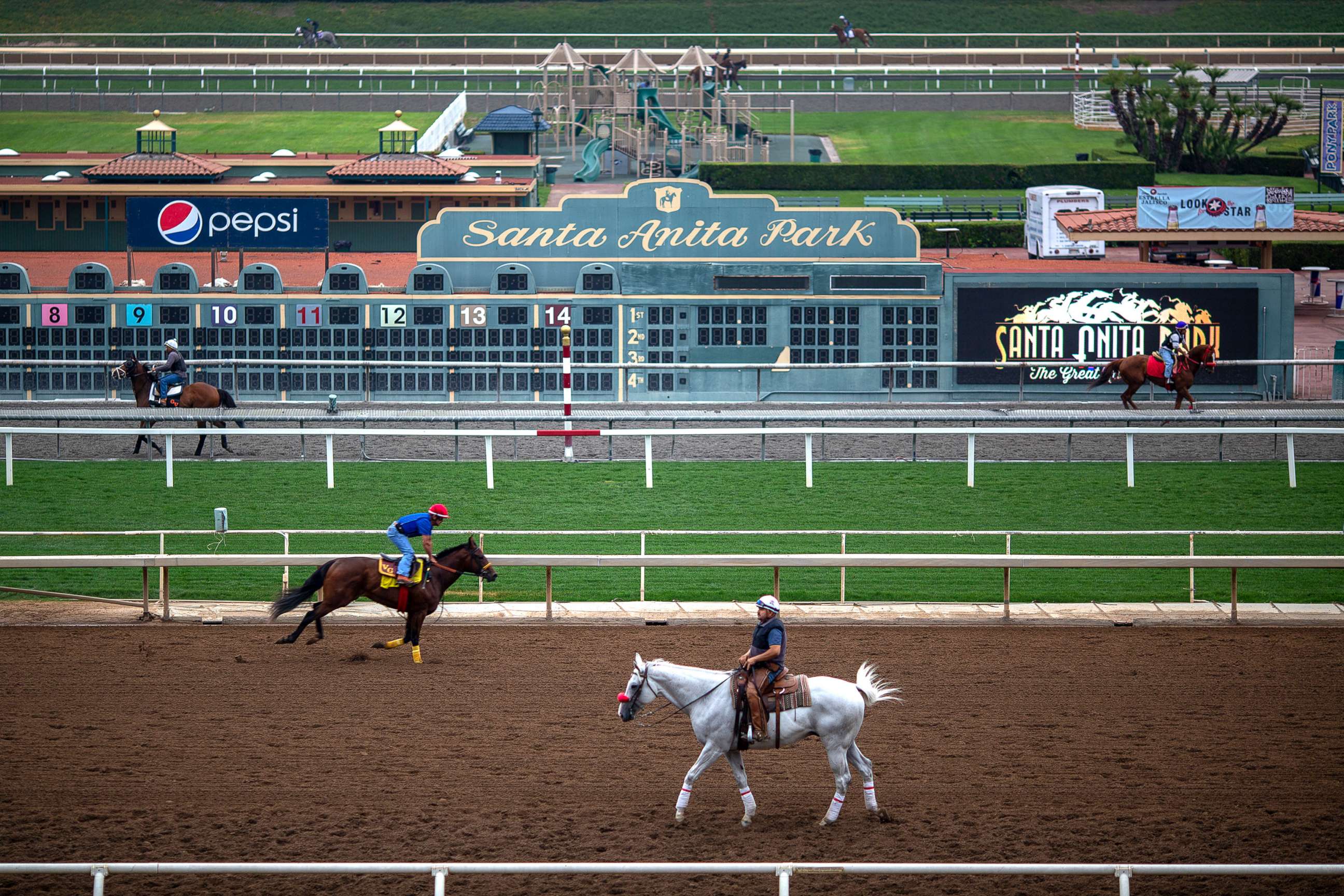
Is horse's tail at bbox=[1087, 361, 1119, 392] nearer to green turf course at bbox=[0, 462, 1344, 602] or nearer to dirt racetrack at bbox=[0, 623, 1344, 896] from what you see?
green turf course at bbox=[0, 462, 1344, 602]

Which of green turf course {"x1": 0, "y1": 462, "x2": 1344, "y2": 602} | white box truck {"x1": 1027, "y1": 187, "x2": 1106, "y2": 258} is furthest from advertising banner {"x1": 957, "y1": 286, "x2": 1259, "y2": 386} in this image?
white box truck {"x1": 1027, "y1": 187, "x2": 1106, "y2": 258}

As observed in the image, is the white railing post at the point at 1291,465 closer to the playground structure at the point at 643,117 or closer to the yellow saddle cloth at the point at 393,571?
the yellow saddle cloth at the point at 393,571

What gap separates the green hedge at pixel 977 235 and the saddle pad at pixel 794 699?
2912cm

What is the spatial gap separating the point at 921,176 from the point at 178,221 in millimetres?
25439

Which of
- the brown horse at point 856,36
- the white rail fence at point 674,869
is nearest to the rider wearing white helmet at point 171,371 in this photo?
the white rail fence at point 674,869

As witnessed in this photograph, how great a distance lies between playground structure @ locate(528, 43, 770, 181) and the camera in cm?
4459

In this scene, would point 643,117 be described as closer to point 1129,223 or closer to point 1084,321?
point 1129,223

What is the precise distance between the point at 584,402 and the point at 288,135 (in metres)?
28.8

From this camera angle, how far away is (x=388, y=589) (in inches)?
430

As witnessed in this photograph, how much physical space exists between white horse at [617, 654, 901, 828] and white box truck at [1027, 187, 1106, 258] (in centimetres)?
2688

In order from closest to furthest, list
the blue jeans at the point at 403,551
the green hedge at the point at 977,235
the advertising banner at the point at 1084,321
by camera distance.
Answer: the blue jeans at the point at 403,551
the advertising banner at the point at 1084,321
the green hedge at the point at 977,235

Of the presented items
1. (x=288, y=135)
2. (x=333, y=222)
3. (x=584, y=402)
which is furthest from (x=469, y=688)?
(x=288, y=135)

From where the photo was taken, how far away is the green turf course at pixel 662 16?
64.7 meters

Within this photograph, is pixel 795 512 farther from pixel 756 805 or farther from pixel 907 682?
pixel 756 805
